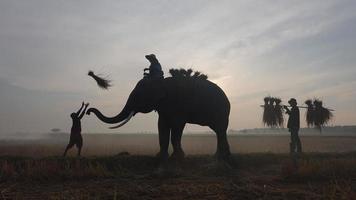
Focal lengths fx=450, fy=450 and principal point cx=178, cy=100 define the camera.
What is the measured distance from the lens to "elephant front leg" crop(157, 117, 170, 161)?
12281mm

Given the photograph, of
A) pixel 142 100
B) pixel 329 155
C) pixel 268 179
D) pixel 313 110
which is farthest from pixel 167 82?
pixel 313 110

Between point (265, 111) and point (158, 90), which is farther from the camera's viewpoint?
point (265, 111)

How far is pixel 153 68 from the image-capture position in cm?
1280

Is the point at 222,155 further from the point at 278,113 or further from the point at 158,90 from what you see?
the point at 278,113

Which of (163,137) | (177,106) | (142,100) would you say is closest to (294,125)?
(177,106)

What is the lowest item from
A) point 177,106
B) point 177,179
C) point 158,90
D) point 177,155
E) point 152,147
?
point 177,179

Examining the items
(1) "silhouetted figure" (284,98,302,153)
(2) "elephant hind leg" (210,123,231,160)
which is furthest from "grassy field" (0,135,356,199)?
(1) "silhouetted figure" (284,98,302,153)

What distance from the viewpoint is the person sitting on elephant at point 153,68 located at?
12.7 meters

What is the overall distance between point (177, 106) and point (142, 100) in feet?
3.37

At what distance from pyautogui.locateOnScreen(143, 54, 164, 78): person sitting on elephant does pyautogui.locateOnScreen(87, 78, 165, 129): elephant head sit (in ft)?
1.11

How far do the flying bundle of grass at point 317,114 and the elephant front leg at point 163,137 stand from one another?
47.9ft

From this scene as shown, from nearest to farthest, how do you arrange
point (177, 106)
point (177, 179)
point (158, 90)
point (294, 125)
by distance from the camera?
point (177, 179)
point (158, 90)
point (177, 106)
point (294, 125)

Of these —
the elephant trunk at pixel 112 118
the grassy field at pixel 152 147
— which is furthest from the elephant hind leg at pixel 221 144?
the grassy field at pixel 152 147

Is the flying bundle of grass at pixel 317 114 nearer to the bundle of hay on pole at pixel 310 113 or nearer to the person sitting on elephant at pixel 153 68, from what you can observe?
the bundle of hay on pole at pixel 310 113
